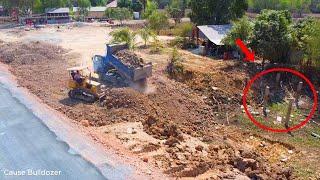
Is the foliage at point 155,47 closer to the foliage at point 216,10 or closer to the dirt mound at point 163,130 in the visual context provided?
the foliage at point 216,10

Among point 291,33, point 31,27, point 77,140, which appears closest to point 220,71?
point 291,33

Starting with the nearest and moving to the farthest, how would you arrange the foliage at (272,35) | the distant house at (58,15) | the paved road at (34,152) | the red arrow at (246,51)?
the paved road at (34,152), the foliage at (272,35), the red arrow at (246,51), the distant house at (58,15)

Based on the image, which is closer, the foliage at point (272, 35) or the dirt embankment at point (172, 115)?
the dirt embankment at point (172, 115)

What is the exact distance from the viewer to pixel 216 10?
39156 millimetres

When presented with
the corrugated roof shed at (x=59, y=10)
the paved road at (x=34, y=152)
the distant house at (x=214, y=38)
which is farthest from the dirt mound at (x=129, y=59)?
the corrugated roof shed at (x=59, y=10)

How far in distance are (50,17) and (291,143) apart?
47.0 meters

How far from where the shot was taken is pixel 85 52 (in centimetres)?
3372

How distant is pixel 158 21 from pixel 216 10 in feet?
26.8

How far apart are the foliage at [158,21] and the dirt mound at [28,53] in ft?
43.4

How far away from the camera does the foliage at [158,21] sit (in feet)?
146

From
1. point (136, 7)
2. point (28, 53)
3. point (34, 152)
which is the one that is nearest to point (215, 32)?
point (28, 53)

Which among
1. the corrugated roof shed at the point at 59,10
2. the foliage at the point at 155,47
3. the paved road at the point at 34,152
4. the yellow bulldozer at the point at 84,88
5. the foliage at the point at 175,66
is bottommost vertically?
the paved road at the point at 34,152

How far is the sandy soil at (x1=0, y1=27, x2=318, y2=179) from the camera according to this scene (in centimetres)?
1656

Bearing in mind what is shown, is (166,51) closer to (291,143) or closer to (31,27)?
(291,143)
